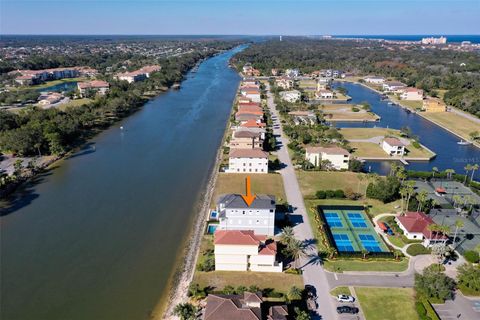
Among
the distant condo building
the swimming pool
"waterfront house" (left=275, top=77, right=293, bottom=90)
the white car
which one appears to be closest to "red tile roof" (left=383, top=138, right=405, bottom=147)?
the swimming pool

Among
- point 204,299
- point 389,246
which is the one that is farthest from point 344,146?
point 204,299

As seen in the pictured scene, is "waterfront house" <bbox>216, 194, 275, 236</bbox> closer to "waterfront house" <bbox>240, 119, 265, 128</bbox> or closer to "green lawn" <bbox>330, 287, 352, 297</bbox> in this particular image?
"green lawn" <bbox>330, 287, 352, 297</bbox>

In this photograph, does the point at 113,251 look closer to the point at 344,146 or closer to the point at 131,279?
the point at 131,279

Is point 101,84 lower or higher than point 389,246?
higher

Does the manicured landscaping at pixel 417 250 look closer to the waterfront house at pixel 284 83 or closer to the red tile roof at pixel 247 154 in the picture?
the red tile roof at pixel 247 154

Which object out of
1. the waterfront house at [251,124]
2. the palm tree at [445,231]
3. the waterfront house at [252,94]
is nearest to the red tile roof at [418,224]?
the palm tree at [445,231]

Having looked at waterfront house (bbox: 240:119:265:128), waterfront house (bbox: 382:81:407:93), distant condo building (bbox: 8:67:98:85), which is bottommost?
waterfront house (bbox: 240:119:265:128)

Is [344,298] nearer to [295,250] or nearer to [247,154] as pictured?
[295,250]
